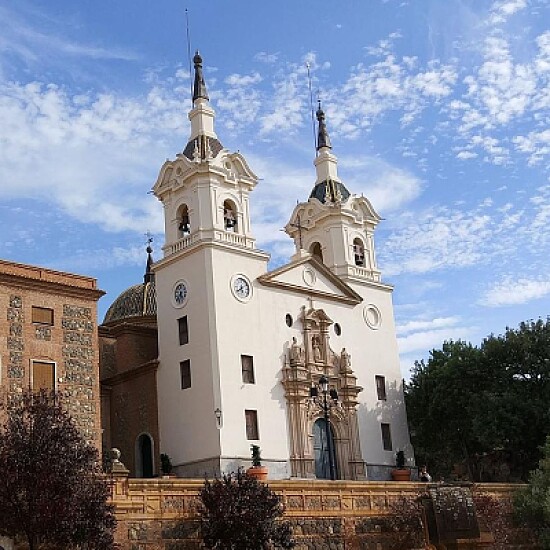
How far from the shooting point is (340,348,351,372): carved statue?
4341 centimetres

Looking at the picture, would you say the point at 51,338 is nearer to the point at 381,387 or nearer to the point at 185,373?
the point at 185,373

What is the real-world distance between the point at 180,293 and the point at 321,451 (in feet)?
32.5

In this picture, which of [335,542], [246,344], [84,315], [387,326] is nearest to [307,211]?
[387,326]

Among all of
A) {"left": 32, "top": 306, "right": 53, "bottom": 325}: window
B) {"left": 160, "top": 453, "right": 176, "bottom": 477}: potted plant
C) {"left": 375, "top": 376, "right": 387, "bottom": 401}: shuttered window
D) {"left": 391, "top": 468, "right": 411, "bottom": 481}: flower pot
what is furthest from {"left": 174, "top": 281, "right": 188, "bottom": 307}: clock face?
{"left": 391, "top": 468, "right": 411, "bottom": 481}: flower pot

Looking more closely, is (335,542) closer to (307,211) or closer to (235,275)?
(235,275)

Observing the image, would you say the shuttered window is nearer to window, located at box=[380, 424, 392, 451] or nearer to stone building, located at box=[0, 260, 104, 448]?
window, located at box=[380, 424, 392, 451]

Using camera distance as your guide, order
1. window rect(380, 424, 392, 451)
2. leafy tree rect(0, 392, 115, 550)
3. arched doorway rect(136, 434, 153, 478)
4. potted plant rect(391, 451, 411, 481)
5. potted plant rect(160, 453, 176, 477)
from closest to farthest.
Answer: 1. leafy tree rect(0, 392, 115, 550)
2. potted plant rect(160, 453, 176, 477)
3. arched doorway rect(136, 434, 153, 478)
4. potted plant rect(391, 451, 411, 481)
5. window rect(380, 424, 392, 451)

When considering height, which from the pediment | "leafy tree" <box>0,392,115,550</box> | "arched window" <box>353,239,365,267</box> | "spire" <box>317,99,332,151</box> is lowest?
"leafy tree" <box>0,392,115,550</box>

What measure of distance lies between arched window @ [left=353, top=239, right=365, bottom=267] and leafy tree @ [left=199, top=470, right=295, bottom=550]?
2669cm

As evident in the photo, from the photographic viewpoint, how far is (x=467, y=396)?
145 feet

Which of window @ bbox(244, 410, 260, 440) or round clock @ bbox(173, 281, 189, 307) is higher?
round clock @ bbox(173, 281, 189, 307)

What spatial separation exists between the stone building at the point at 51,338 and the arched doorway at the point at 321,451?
41.3 ft

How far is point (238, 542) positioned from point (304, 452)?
17.3 meters

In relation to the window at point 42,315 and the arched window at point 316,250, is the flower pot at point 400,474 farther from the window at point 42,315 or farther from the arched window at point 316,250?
the window at point 42,315
